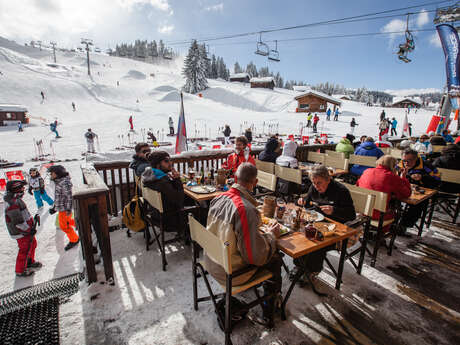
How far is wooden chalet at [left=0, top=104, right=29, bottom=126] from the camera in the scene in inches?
1059

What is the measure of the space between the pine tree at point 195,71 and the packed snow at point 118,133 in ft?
8.31

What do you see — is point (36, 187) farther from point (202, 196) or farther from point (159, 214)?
point (202, 196)

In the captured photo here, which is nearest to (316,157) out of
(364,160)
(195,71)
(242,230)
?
(364,160)

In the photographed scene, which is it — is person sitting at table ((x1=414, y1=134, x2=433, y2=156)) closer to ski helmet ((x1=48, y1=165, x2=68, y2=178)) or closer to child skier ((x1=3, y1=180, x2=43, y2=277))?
ski helmet ((x1=48, y1=165, x2=68, y2=178))

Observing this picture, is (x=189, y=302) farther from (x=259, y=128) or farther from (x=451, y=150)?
(x=259, y=128)

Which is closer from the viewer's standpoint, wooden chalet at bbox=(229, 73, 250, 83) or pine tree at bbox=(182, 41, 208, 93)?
pine tree at bbox=(182, 41, 208, 93)

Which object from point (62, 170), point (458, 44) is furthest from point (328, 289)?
point (458, 44)

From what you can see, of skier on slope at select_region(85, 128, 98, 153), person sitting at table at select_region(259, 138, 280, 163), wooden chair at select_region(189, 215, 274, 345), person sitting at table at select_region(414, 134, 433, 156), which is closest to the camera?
wooden chair at select_region(189, 215, 274, 345)

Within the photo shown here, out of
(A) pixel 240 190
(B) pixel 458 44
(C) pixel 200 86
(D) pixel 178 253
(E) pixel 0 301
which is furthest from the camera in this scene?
(C) pixel 200 86

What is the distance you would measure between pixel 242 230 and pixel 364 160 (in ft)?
18.6

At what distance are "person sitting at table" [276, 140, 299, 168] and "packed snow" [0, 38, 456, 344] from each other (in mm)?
3044

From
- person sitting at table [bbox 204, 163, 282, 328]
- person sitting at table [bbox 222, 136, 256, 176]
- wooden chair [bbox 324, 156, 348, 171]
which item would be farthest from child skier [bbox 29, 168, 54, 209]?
wooden chair [bbox 324, 156, 348, 171]

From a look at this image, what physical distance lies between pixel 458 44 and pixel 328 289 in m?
15.1

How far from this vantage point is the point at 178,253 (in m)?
3.97
